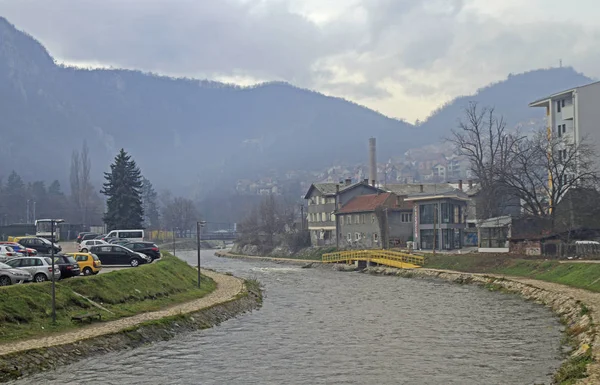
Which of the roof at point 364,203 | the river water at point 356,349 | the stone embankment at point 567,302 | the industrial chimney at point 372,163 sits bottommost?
the river water at point 356,349

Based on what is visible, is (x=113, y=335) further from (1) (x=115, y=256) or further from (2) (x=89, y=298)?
(1) (x=115, y=256)

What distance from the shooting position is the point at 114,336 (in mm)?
28016

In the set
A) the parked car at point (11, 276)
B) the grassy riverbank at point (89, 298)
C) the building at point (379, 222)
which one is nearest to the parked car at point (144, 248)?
the grassy riverbank at point (89, 298)

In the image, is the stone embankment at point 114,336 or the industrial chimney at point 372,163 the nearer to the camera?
the stone embankment at point 114,336

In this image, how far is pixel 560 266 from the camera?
53344 millimetres

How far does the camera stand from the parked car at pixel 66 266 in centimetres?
3875

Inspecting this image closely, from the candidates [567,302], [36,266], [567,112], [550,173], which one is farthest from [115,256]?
[567,112]

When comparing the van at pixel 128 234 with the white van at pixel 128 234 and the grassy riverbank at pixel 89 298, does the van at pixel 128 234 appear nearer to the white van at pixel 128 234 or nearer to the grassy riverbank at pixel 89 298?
the white van at pixel 128 234

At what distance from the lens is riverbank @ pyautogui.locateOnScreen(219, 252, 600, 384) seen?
22.1 m

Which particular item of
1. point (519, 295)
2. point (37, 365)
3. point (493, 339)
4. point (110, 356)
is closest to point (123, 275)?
point (110, 356)

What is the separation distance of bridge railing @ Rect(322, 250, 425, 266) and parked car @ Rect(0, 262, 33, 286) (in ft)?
158

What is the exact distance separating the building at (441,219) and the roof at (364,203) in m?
9.46

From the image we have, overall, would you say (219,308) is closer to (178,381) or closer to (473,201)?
(178,381)

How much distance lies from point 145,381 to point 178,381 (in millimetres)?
1025
